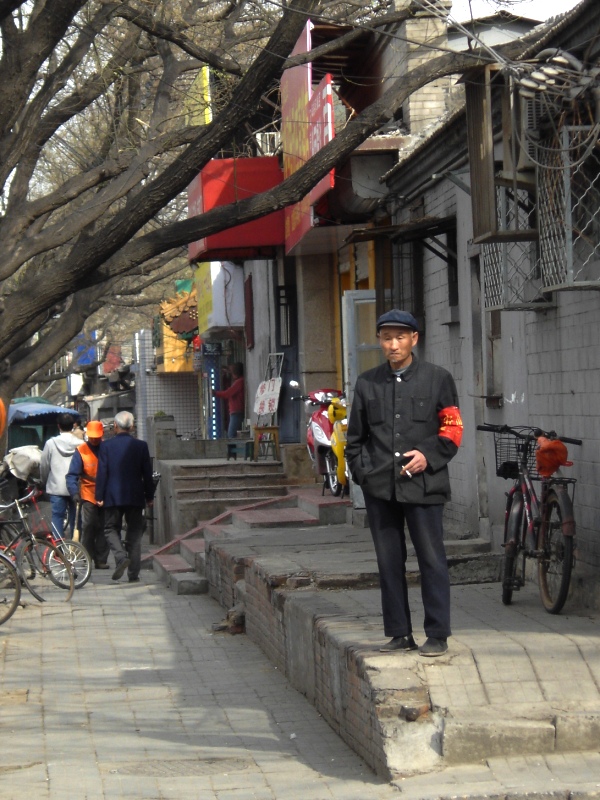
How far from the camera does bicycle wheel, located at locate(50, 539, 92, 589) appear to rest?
12922 millimetres

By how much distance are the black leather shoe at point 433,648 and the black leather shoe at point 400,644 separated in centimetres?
12

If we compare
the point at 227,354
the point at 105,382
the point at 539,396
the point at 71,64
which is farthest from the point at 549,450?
the point at 105,382

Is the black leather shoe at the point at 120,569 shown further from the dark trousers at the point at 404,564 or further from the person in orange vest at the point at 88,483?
the dark trousers at the point at 404,564

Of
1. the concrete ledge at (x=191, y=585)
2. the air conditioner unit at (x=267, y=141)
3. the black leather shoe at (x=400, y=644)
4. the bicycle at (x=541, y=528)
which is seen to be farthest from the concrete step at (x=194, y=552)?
the air conditioner unit at (x=267, y=141)

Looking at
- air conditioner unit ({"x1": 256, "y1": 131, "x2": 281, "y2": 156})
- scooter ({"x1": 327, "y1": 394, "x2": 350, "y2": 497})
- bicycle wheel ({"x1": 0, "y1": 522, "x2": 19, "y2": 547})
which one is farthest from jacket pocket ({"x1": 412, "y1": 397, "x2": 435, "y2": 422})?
air conditioner unit ({"x1": 256, "y1": 131, "x2": 281, "y2": 156})

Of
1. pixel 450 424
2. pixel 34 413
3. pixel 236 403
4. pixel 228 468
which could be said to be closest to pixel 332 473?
pixel 228 468

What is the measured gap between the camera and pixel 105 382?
6444 cm

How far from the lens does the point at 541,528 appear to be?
24.3 ft

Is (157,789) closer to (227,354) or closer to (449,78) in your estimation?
(449,78)

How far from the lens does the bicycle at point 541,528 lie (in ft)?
23.0

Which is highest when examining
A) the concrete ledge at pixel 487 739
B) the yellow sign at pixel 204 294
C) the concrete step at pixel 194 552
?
the yellow sign at pixel 204 294

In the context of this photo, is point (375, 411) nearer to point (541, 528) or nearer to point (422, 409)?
point (422, 409)

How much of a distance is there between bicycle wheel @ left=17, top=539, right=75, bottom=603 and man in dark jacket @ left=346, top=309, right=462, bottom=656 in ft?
21.7

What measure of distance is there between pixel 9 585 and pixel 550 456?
516 cm
